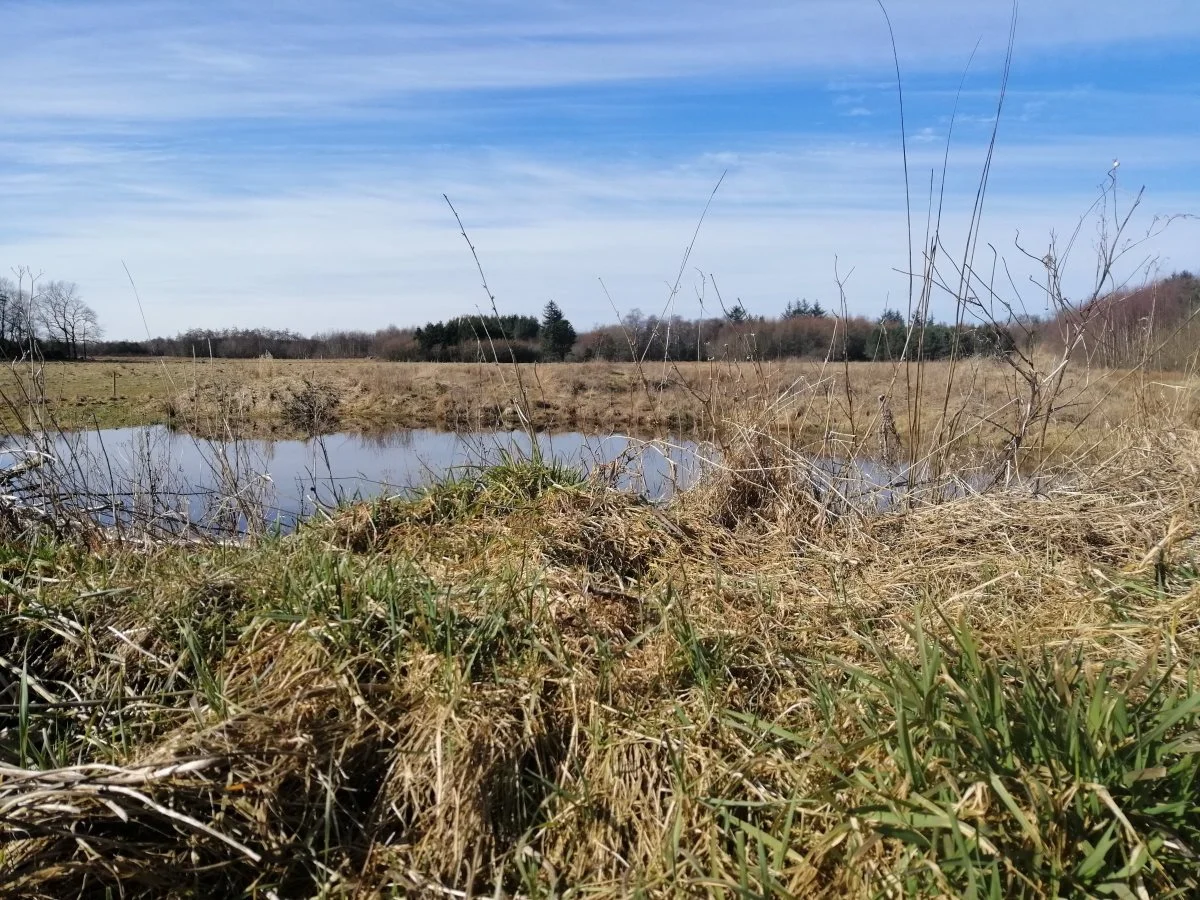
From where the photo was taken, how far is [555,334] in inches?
409

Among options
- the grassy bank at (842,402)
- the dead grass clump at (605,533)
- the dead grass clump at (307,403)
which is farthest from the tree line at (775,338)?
the dead grass clump at (307,403)

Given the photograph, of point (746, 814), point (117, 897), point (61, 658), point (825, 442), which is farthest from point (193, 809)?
point (825, 442)

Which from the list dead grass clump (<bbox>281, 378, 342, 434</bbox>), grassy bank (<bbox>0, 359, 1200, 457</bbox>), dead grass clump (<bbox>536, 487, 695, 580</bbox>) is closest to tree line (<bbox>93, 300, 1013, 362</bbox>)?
grassy bank (<bbox>0, 359, 1200, 457</bbox>)

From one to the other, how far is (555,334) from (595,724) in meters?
8.71

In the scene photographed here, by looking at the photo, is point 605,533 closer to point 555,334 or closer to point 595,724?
point 595,724

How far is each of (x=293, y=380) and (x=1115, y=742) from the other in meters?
23.8

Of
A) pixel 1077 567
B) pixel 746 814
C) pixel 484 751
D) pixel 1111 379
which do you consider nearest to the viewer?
pixel 746 814

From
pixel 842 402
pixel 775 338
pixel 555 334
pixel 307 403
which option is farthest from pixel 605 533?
pixel 307 403

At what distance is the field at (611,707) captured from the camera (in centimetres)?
150

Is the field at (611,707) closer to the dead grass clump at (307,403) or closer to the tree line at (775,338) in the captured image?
the tree line at (775,338)

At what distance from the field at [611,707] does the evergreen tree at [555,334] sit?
232 inches

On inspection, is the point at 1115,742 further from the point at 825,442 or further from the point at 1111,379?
the point at 1111,379

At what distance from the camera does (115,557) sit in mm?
2977

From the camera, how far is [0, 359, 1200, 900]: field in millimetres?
1502
